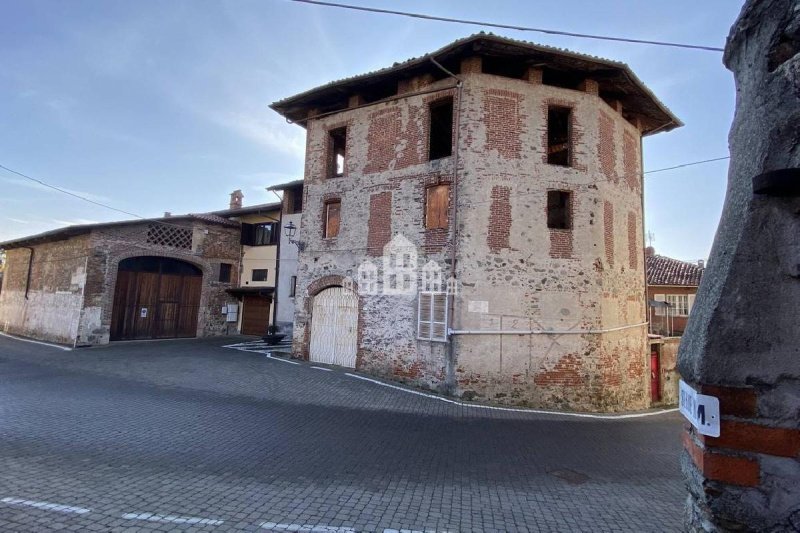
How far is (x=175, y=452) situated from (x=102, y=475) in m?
1.00

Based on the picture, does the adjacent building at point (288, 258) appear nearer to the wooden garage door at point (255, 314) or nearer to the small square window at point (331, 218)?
the wooden garage door at point (255, 314)

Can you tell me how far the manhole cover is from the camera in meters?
5.69

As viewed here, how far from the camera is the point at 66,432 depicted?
22.1 ft

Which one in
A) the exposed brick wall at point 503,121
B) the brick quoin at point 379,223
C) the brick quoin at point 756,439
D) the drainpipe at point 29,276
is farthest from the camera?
the drainpipe at point 29,276

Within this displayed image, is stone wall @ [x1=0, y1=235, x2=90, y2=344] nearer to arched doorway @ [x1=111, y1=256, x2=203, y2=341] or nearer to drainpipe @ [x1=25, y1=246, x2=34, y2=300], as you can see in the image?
drainpipe @ [x1=25, y1=246, x2=34, y2=300]

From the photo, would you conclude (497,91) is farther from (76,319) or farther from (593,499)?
(76,319)

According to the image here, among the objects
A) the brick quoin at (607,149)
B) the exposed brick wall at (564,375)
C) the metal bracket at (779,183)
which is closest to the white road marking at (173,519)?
the metal bracket at (779,183)

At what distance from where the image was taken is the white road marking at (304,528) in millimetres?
4027

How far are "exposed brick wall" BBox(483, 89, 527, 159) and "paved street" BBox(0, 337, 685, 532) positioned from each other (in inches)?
289

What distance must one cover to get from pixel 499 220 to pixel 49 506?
34.8 ft

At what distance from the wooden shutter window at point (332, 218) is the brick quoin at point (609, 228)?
339 inches

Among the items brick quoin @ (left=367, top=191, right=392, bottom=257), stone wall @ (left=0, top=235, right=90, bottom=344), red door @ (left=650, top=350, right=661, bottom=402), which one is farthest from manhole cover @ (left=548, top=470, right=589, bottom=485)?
stone wall @ (left=0, top=235, right=90, bottom=344)

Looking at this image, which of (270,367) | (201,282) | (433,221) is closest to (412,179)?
(433,221)

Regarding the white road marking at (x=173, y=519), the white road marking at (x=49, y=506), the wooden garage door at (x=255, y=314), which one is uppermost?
the wooden garage door at (x=255, y=314)
